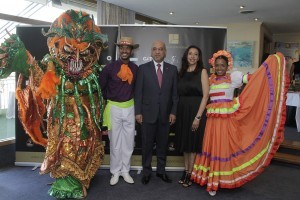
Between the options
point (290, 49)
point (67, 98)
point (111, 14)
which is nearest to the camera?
point (67, 98)

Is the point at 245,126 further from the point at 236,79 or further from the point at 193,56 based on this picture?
the point at 193,56

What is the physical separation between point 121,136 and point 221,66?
1.29 metres

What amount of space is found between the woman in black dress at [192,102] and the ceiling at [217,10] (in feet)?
11.4

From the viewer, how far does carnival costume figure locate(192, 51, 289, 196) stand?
280 centimetres

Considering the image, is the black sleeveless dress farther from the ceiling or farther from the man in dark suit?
the ceiling

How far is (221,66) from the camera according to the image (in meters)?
2.88

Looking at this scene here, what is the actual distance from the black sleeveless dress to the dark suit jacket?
89mm

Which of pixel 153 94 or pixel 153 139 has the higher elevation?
pixel 153 94

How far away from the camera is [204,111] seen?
2926 mm

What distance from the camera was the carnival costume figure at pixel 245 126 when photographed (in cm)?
280

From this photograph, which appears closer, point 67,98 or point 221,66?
point 67,98

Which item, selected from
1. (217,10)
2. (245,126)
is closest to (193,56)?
(245,126)

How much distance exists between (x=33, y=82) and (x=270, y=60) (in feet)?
7.51

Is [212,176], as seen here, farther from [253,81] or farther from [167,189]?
[253,81]
